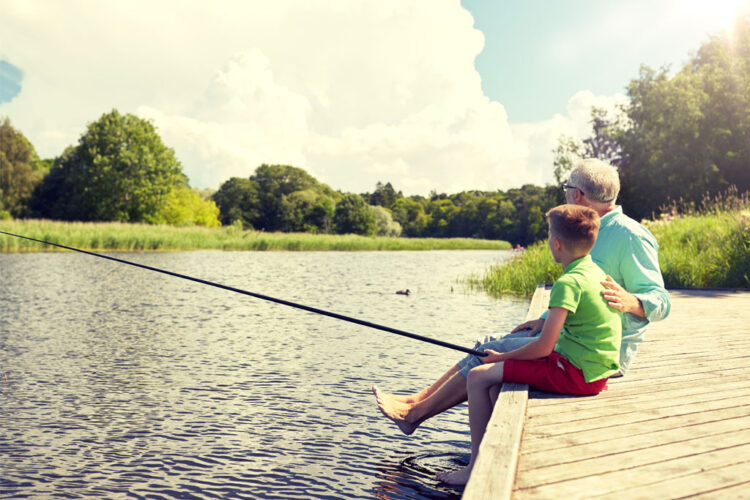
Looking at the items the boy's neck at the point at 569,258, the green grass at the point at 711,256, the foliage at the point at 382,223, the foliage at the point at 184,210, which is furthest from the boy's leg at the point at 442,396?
the foliage at the point at 382,223

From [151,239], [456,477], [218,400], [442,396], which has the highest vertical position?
[151,239]

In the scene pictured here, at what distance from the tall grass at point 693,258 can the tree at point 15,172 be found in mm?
46286

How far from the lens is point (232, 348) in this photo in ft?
28.0

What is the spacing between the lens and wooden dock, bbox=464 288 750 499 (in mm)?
2244

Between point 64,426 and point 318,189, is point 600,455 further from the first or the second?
point 318,189

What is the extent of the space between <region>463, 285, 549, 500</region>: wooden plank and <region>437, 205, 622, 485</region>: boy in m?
0.12

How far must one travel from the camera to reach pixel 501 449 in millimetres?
2518

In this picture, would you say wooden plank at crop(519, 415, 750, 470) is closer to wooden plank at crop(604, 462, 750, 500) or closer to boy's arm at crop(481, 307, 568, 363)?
wooden plank at crop(604, 462, 750, 500)

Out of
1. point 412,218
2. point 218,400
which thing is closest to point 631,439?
point 218,400

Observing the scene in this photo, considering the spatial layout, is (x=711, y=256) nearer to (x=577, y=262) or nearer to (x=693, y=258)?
(x=693, y=258)

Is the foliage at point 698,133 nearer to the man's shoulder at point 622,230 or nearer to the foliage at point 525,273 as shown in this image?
the foliage at point 525,273

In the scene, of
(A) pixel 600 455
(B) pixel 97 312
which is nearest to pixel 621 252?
(A) pixel 600 455

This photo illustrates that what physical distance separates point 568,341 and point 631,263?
1.81ft

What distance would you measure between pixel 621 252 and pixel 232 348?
6.17m
